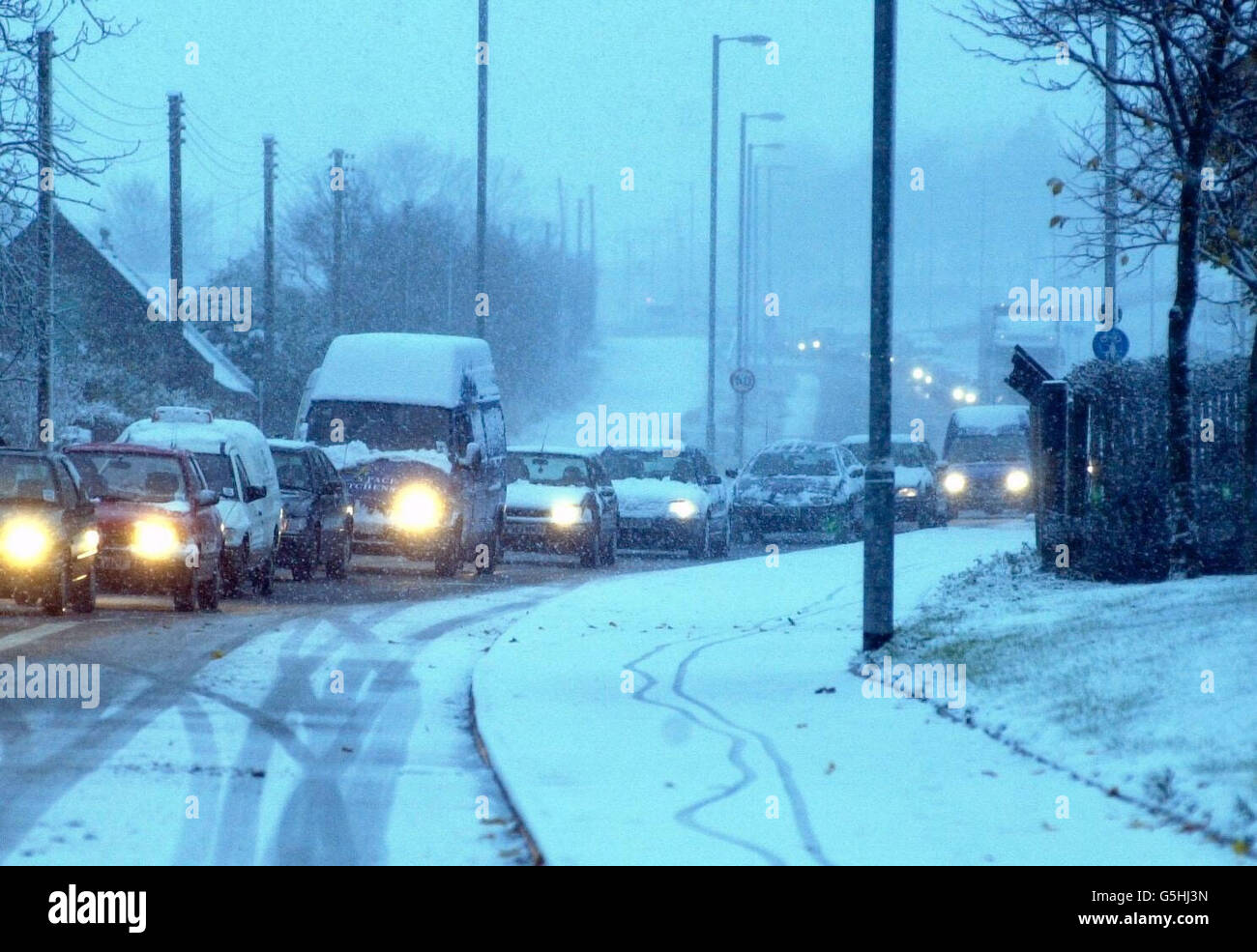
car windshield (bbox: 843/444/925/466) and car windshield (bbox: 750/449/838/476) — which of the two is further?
car windshield (bbox: 843/444/925/466)

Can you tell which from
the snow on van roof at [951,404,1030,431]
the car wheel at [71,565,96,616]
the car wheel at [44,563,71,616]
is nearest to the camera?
the car wheel at [44,563,71,616]

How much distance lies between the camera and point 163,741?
10.3 meters

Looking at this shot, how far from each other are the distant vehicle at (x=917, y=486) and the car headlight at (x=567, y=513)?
33.3 feet

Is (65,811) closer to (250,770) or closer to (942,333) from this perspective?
(250,770)

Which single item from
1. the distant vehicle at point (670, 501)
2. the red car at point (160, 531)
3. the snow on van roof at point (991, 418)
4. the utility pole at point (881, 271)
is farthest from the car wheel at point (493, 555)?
the snow on van roof at point (991, 418)

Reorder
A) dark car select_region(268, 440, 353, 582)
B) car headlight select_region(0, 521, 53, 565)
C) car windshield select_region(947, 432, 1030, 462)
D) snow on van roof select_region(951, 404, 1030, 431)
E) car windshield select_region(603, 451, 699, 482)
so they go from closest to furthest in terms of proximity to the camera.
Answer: car headlight select_region(0, 521, 53, 565) < dark car select_region(268, 440, 353, 582) < car windshield select_region(603, 451, 699, 482) < car windshield select_region(947, 432, 1030, 462) < snow on van roof select_region(951, 404, 1030, 431)

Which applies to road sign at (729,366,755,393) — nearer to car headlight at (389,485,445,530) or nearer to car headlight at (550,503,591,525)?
car headlight at (550,503,591,525)

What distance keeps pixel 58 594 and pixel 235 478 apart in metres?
4.14

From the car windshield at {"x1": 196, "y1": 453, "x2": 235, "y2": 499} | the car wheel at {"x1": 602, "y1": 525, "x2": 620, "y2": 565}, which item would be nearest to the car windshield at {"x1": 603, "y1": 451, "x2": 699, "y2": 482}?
the car wheel at {"x1": 602, "y1": 525, "x2": 620, "y2": 565}

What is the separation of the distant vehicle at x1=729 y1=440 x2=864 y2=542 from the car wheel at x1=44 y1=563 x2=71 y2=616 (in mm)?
16033

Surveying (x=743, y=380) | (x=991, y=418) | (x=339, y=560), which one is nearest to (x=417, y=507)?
(x=339, y=560)

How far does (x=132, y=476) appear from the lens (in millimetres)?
19438

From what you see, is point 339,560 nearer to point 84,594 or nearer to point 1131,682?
point 84,594

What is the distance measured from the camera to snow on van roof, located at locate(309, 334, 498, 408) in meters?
A: 24.9
